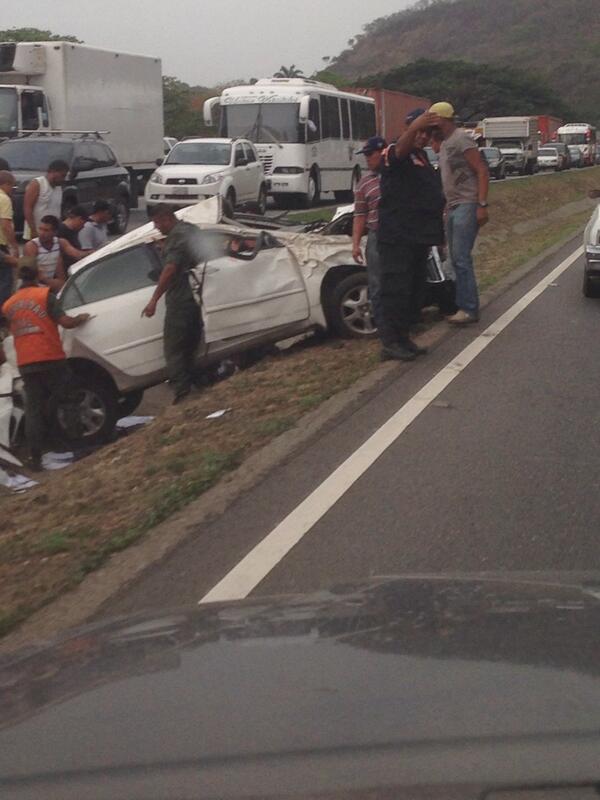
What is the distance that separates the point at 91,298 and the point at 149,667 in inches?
331

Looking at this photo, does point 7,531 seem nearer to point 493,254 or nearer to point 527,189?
point 493,254

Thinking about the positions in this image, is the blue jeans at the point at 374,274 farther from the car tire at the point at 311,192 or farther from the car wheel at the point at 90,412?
the car tire at the point at 311,192

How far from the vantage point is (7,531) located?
7172 millimetres

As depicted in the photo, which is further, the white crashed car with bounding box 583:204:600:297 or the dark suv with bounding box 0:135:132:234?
the dark suv with bounding box 0:135:132:234

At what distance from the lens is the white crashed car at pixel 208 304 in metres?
10.7

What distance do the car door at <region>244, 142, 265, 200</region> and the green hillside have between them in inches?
4685

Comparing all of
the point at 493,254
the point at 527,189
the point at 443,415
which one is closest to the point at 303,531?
the point at 443,415

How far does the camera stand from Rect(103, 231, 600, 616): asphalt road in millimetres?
5477

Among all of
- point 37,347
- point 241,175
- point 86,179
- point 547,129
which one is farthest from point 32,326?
point 547,129

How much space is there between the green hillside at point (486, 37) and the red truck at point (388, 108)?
330 ft

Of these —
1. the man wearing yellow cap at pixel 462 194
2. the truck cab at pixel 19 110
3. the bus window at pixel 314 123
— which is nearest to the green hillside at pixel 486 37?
the bus window at pixel 314 123

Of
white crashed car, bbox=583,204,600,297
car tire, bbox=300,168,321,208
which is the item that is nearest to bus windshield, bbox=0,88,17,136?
car tire, bbox=300,168,321,208

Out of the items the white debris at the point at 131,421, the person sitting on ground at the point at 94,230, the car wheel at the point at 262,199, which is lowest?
the white debris at the point at 131,421

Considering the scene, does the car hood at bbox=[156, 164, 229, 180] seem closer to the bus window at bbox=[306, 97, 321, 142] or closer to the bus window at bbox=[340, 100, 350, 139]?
the bus window at bbox=[306, 97, 321, 142]
